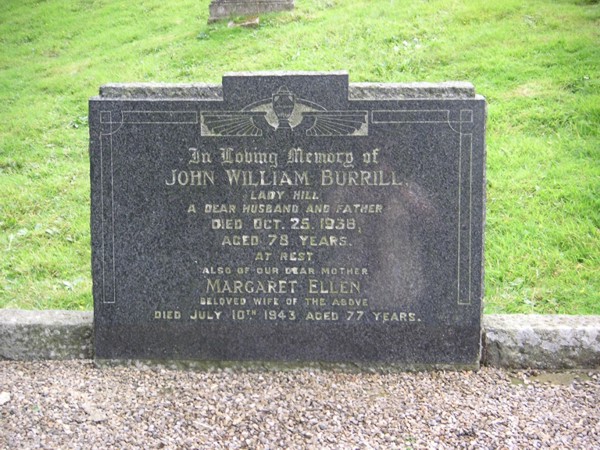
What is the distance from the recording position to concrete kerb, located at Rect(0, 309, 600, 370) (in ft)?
14.5

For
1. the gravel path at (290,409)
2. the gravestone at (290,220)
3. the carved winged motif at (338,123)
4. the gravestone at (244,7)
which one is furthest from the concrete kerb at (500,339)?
the gravestone at (244,7)

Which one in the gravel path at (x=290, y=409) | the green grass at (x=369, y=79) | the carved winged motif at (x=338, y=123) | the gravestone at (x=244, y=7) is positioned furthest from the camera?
the gravestone at (x=244, y=7)

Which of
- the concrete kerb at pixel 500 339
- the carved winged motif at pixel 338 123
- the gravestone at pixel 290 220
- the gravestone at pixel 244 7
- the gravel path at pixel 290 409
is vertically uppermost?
the gravestone at pixel 244 7

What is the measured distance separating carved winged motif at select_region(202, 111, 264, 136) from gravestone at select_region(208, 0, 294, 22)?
866 centimetres

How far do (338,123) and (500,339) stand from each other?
1.60 m

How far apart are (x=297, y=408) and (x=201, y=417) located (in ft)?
1.67

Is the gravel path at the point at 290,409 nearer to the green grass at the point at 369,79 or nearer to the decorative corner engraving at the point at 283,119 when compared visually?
the green grass at the point at 369,79

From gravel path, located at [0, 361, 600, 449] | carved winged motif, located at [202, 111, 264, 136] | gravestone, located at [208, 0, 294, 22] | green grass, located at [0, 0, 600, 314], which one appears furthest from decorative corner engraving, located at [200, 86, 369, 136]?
gravestone, located at [208, 0, 294, 22]

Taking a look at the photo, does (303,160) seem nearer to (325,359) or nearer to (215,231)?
(215,231)

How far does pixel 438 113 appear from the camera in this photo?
170 inches

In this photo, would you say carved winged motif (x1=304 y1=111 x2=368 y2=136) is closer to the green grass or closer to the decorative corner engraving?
the decorative corner engraving

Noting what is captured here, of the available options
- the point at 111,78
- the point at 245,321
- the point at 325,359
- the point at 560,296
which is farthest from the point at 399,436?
the point at 111,78

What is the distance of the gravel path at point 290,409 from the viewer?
145 inches

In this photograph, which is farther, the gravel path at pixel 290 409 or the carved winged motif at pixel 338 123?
the carved winged motif at pixel 338 123
